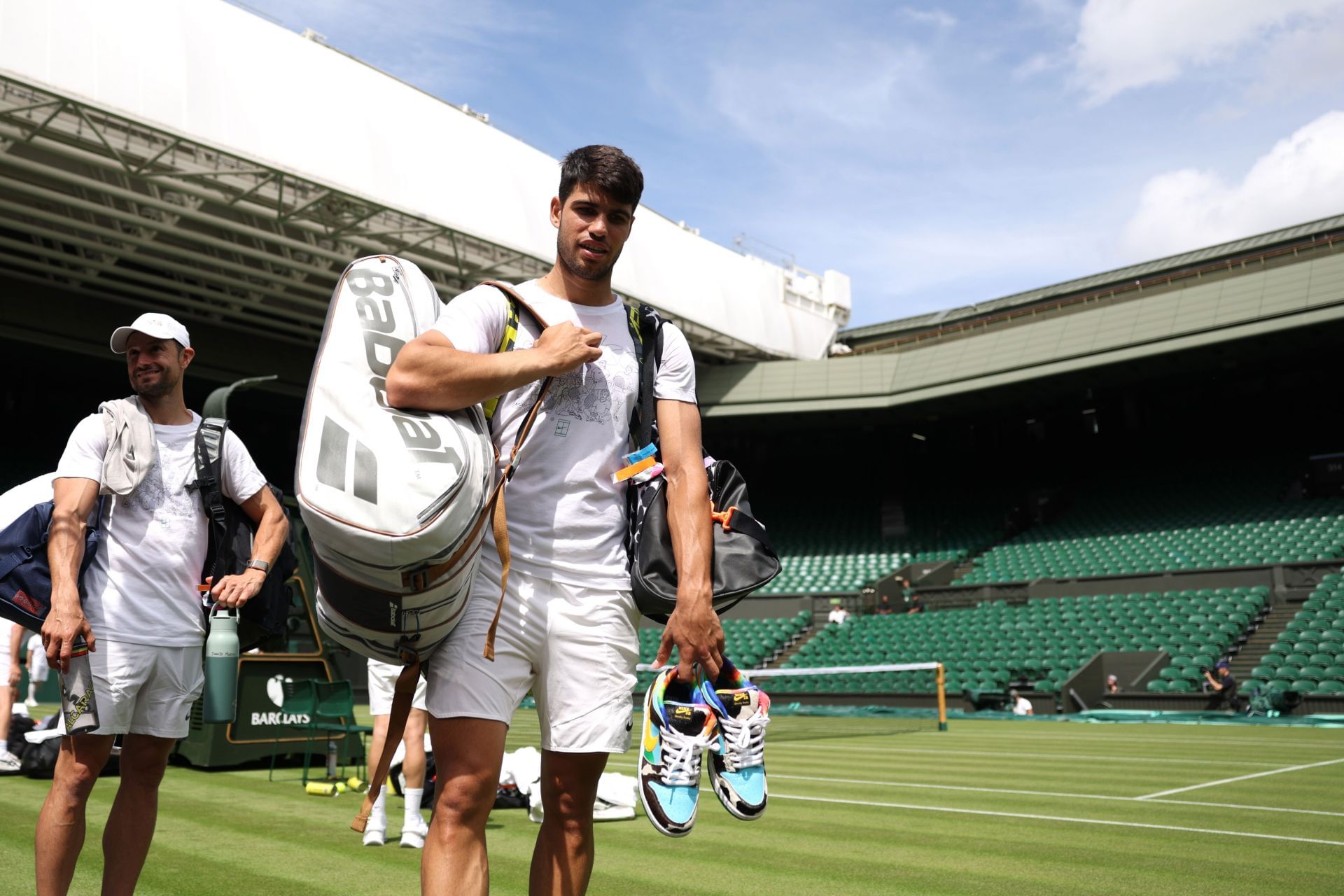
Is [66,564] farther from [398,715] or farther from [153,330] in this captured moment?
[398,715]

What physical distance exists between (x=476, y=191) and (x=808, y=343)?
49.8 ft

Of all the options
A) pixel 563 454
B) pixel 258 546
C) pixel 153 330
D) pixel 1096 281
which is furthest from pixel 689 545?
pixel 1096 281

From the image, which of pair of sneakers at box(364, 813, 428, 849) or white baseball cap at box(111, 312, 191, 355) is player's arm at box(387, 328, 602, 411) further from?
pair of sneakers at box(364, 813, 428, 849)

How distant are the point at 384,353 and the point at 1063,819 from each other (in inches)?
245

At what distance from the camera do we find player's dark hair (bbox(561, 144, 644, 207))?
2.83 metres

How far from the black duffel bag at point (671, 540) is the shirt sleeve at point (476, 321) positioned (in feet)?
1.45

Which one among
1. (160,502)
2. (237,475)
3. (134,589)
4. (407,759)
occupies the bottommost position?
(407,759)

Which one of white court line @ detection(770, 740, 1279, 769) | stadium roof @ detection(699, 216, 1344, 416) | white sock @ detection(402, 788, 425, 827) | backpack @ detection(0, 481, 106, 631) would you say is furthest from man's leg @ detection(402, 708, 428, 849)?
stadium roof @ detection(699, 216, 1344, 416)

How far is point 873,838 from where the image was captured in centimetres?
635

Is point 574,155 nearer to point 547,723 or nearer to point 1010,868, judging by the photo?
point 547,723

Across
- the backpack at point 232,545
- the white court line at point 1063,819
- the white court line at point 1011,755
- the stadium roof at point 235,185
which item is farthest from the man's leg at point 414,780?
the stadium roof at point 235,185

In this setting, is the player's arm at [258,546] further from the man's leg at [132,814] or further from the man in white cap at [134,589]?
the man's leg at [132,814]

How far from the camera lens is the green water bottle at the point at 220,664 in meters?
3.79

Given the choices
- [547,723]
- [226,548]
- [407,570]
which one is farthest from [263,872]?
[407,570]
